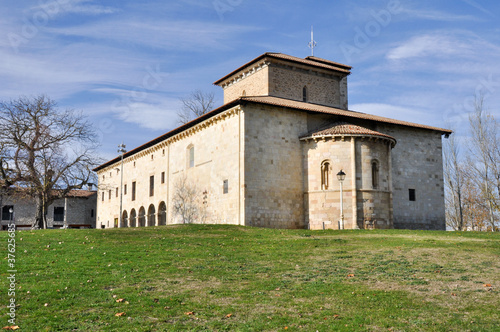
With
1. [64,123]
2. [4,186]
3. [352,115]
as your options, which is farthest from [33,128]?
[352,115]

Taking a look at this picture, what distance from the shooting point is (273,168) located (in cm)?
2989

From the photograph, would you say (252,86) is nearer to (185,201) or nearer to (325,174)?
(185,201)

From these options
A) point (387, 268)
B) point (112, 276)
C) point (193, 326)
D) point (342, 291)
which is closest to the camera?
point (193, 326)

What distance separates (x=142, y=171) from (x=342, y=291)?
122 ft

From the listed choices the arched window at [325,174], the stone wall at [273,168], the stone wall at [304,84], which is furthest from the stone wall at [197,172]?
the stone wall at [304,84]

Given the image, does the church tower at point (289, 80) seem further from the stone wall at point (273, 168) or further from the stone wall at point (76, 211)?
the stone wall at point (76, 211)

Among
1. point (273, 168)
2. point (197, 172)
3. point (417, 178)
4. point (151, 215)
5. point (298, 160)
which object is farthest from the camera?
point (151, 215)

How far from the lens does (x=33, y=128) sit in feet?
115

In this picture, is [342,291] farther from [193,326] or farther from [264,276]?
[193,326]

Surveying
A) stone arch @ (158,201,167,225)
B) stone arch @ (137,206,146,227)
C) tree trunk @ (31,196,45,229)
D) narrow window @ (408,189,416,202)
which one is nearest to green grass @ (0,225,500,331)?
narrow window @ (408,189,416,202)

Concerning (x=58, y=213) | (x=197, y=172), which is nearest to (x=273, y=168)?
(x=197, y=172)

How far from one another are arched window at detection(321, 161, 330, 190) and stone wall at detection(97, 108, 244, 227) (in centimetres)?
511

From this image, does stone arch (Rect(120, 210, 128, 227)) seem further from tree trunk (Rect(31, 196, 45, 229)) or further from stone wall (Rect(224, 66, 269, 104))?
stone wall (Rect(224, 66, 269, 104))

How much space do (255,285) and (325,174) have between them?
18.3 m
